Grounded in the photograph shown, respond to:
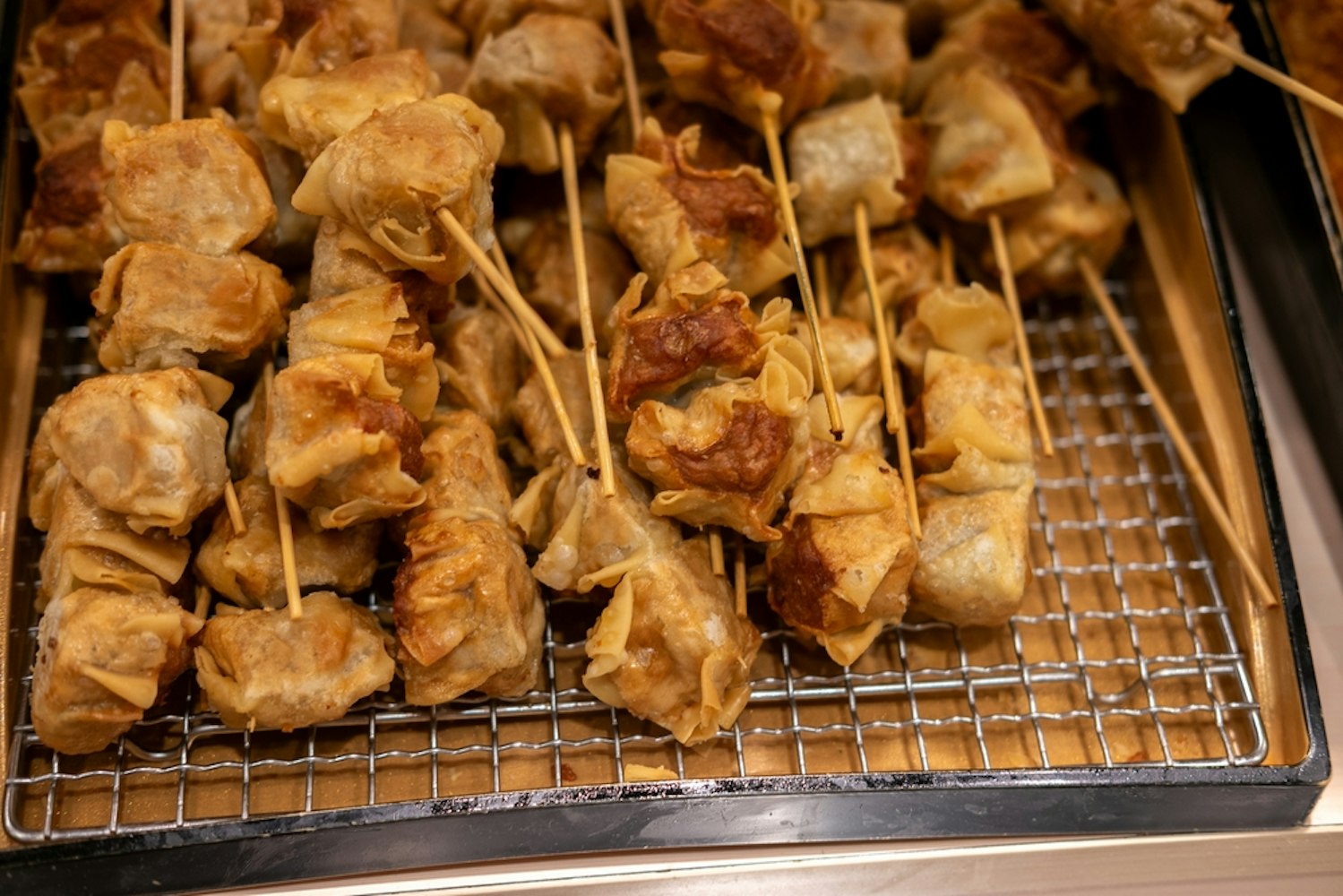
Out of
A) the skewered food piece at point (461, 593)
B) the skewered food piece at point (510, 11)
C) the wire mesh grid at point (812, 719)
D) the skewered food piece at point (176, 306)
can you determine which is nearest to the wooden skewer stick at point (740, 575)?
the wire mesh grid at point (812, 719)

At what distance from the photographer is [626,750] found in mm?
2564

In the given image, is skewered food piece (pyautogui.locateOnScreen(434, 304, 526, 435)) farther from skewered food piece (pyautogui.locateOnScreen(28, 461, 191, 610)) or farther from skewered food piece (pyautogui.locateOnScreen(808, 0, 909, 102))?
skewered food piece (pyautogui.locateOnScreen(808, 0, 909, 102))

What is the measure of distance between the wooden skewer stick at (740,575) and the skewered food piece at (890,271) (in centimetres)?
76

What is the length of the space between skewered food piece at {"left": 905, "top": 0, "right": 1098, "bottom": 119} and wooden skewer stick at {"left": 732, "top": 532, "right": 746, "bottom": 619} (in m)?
1.55

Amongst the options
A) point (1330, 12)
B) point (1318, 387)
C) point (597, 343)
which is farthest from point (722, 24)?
point (1318, 387)

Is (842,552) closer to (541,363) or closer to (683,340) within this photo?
(683,340)

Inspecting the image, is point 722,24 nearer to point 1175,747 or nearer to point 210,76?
point 210,76

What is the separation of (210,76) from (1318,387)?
3205 mm

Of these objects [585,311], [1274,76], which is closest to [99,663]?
[585,311]

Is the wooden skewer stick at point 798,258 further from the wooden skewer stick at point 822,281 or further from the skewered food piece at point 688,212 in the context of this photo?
the wooden skewer stick at point 822,281

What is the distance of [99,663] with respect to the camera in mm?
2201

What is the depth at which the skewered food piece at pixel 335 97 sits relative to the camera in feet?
8.05

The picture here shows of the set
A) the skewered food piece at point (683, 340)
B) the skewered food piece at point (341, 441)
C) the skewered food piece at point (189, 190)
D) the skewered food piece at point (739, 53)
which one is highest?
the skewered food piece at point (739, 53)

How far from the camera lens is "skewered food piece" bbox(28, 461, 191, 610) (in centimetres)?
231
